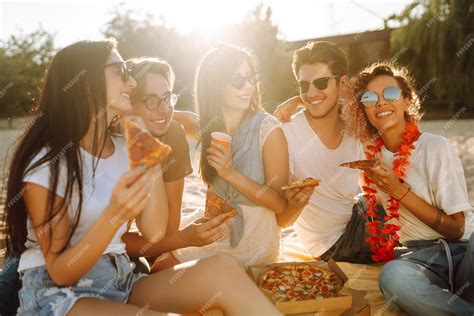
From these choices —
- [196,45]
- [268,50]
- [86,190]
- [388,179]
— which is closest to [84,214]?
[86,190]

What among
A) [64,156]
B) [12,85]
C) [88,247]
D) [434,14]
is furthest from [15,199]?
[12,85]

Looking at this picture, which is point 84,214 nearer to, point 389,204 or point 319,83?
point 389,204

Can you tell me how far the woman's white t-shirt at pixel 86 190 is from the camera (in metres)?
2.61

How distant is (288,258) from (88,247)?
274cm

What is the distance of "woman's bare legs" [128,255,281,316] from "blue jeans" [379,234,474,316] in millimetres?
1287

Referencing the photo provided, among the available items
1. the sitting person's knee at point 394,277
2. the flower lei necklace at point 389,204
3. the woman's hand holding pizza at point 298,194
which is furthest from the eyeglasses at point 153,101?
the sitting person's knee at point 394,277

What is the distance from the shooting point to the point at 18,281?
11.3 ft

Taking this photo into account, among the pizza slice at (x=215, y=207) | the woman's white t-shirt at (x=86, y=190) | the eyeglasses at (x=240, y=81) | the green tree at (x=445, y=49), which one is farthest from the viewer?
the green tree at (x=445, y=49)

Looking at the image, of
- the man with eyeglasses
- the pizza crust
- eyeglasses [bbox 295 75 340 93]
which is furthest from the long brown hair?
the pizza crust

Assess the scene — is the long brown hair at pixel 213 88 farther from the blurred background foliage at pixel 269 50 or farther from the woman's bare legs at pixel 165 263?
the blurred background foliage at pixel 269 50

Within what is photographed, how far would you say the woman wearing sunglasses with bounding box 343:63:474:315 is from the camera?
344 centimetres

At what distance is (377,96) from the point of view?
3.94 meters

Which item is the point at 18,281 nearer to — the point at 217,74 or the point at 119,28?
the point at 217,74

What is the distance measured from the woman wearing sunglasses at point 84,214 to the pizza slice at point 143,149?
8 cm
